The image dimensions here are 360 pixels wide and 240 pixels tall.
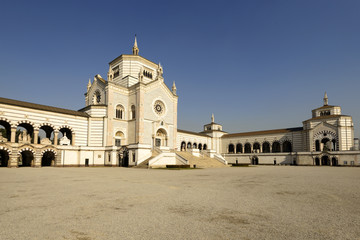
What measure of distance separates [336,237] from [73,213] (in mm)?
7448

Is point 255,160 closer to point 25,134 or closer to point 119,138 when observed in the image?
point 119,138

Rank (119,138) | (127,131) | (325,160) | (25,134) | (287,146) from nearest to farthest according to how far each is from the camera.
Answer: (25,134)
(119,138)
(127,131)
(325,160)
(287,146)

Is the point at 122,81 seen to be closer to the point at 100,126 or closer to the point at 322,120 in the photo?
the point at 100,126

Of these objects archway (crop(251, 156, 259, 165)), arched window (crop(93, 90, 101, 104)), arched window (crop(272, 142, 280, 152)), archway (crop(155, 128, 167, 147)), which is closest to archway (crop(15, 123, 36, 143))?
arched window (crop(93, 90, 101, 104))

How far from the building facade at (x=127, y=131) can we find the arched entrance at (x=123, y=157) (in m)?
0.19

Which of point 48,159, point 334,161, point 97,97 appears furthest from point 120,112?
point 334,161

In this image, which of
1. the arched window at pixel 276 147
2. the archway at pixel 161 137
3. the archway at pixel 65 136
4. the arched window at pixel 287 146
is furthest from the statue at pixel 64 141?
the arched window at pixel 276 147

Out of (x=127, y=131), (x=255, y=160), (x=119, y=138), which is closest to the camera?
(x=119, y=138)

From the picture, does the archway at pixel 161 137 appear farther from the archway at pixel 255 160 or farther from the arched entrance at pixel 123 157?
the archway at pixel 255 160

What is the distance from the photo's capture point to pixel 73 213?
7.61 meters

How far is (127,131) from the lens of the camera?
4897 cm

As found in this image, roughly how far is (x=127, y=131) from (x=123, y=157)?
277 inches

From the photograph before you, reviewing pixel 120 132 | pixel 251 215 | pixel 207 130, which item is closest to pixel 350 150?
pixel 207 130

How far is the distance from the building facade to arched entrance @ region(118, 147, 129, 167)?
0.61 ft
